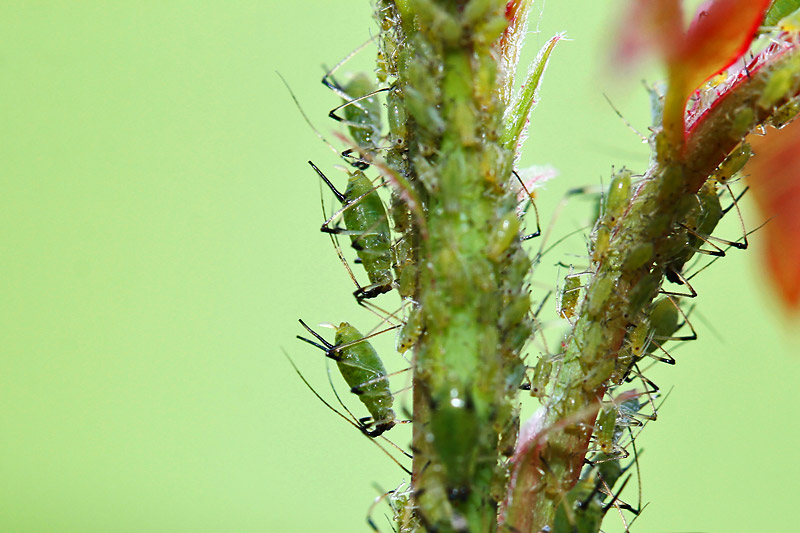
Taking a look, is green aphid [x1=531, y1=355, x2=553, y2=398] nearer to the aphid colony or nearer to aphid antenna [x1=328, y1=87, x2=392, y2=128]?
the aphid colony

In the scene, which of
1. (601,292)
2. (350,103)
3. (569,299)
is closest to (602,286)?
(601,292)

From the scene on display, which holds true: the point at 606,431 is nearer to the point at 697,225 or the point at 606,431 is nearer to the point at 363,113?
the point at 697,225

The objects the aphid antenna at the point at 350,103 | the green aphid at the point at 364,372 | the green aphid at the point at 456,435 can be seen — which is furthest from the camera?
the green aphid at the point at 364,372

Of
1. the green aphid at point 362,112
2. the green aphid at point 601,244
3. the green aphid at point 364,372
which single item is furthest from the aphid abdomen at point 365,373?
the green aphid at point 601,244

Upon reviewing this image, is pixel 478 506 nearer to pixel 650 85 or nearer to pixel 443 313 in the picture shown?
pixel 443 313

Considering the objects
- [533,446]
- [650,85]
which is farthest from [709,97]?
[533,446]

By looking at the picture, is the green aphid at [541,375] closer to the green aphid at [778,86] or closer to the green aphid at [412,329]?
the green aphid at [412,329]
